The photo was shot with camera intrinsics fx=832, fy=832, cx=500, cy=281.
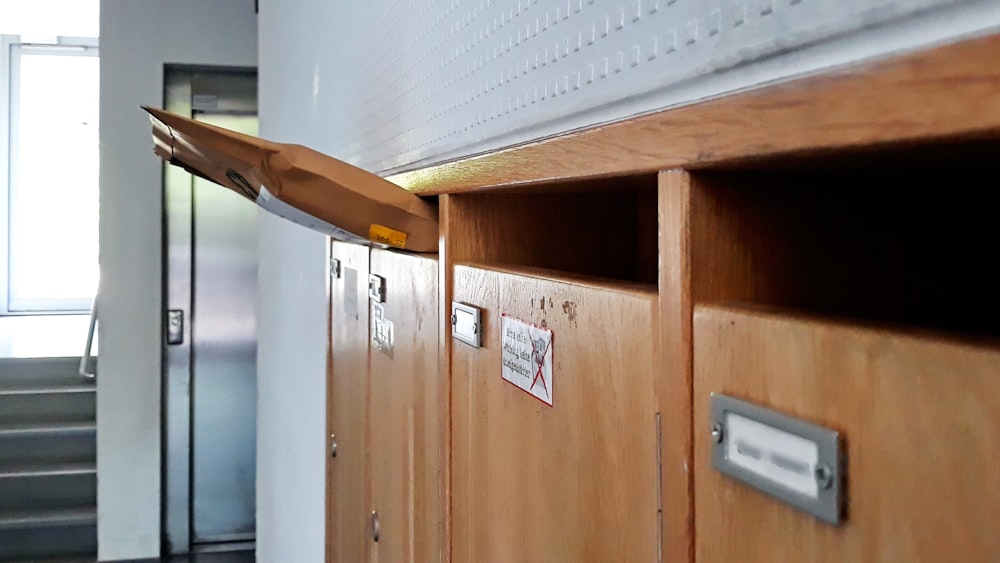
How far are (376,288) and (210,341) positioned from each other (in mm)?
2845

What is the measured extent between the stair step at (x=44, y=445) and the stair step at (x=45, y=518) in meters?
0.29

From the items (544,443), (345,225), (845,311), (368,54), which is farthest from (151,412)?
(845,311)

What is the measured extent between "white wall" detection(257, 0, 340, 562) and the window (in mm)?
5374

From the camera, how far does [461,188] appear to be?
917 millimetres

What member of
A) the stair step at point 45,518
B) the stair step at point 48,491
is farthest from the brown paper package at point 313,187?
the stair step at point 48,491

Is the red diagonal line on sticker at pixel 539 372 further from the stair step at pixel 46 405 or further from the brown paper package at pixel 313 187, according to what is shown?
the stair step at pixel 46 405

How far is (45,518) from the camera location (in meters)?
3.96

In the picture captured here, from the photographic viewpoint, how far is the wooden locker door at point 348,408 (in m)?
1.46

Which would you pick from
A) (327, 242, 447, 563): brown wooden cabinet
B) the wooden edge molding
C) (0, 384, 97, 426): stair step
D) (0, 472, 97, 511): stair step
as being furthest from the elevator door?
the wooden edge molding

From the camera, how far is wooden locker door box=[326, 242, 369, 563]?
1463 mm

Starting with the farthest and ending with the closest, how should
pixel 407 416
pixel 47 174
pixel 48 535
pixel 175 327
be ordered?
pixel 47 174
pixel 48 535
pixel 175 327
pixel 407 416

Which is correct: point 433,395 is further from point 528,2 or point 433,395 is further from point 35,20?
point 35,20

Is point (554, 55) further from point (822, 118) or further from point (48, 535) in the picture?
point (48, 535)

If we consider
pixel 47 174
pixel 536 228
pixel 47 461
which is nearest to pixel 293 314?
pixel 536 228
